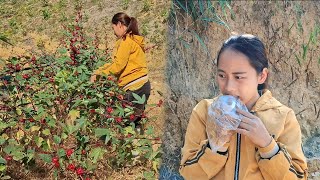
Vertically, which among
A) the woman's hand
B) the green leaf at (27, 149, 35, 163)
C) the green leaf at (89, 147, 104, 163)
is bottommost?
the green leaf at (89, 147, 104, 163)

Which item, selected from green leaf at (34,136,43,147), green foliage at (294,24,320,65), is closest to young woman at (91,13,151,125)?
green leaf at (34,136,43,147)

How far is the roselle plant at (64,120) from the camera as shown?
8.91ft

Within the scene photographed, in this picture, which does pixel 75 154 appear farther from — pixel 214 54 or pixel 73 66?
pixel 214 54

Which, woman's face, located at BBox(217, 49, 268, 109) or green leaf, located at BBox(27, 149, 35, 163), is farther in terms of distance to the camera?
green leaf, located at BBox(27, 149, 35, 163)

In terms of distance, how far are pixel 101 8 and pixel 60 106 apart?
3637 mm

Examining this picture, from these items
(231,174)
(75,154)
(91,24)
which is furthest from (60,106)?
(91,24)

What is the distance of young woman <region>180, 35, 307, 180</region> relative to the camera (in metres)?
1.47

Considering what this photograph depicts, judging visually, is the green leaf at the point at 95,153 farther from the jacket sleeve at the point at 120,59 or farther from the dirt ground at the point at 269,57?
the dirt ground at the point at 269,57

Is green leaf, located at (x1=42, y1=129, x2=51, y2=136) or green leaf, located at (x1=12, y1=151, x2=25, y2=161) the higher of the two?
green leaf, located at (x1=42, y1=129, x2=51, y2=136)

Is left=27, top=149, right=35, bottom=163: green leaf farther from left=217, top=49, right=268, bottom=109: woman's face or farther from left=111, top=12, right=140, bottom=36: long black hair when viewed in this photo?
left=217, top=49, right=268, bottom=109: woman's face

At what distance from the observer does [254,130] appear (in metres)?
1.39

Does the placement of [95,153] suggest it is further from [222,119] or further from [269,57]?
[269,57]

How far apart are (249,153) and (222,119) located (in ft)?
0.55

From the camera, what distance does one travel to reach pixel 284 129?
153 cm
